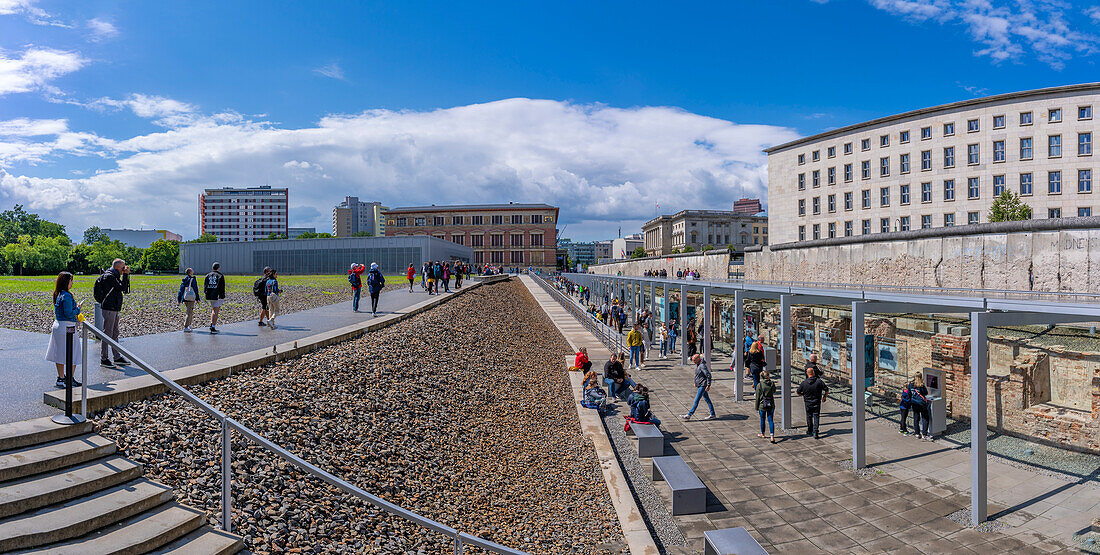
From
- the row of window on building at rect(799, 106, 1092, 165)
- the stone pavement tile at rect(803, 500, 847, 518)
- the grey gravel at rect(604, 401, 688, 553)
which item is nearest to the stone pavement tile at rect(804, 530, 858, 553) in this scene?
the stone pavement tile at rect(803, 500, 847, 518)

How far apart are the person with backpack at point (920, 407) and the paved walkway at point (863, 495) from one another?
29cm

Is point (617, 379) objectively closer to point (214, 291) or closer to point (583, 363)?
point (583, 363)

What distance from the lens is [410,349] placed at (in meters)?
14.1

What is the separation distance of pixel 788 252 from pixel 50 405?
23719mm

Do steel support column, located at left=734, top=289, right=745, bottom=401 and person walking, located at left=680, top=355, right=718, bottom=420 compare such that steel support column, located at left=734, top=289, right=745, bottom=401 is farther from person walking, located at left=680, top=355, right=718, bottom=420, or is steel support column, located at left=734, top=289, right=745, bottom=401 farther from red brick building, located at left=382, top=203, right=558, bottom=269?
red brick building, located at left=382, top=203, right=558, bottom=269

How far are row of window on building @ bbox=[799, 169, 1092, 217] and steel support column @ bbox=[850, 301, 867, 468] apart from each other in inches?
1624

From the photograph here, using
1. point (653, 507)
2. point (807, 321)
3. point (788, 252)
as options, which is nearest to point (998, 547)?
point (653, 507)

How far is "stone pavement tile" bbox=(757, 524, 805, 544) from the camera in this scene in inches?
243

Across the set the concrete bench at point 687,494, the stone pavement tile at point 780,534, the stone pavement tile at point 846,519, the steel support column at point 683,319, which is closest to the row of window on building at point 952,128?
the steel support column at point 683,319

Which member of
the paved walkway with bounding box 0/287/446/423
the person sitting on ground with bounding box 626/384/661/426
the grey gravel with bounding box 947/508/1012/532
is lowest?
the grey gravel with bounding box 947/508/1012/532

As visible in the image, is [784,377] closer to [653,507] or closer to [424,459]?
[653,507]

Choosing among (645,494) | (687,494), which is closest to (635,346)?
(645,494)

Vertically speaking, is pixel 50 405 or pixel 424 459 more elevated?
pixel 50 405

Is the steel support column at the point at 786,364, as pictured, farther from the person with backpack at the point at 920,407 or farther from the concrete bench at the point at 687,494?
the concrete bench at the point at 687,494
